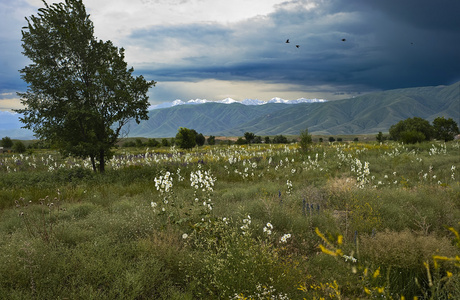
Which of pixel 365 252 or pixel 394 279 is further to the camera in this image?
pixel 365 252

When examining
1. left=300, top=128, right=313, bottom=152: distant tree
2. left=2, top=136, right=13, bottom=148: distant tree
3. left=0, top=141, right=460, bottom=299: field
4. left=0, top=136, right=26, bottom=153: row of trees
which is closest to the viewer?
left=0, top=141, right=460, bottom=299: field

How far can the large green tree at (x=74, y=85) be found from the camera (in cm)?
1238

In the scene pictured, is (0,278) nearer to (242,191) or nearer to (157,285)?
→ (157,285)

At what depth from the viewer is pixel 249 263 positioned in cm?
384

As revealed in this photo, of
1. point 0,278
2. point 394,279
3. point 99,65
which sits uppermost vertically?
point 99,65

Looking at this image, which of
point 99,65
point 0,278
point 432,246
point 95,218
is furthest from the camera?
point 99,65

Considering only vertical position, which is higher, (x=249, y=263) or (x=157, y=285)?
(x=249, y=263)

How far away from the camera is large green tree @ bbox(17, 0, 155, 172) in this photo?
488 inches

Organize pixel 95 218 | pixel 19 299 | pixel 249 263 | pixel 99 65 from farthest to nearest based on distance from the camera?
pixel 99 65 → pixel 95 218 → pixel 249 263 → pixel 19 299

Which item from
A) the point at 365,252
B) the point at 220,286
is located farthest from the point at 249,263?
the point at 365,252

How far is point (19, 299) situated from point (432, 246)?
613 cm

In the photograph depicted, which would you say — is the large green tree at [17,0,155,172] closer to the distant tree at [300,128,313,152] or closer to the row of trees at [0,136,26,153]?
the distant tree at [300,128,313,152]

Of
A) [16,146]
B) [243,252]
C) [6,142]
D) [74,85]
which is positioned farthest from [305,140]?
[6,142]

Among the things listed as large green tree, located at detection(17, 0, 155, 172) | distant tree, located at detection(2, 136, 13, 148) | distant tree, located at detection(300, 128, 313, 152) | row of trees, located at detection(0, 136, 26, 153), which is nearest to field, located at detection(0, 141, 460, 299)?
large green tree, located at detection(17, 0, 155, 172)
